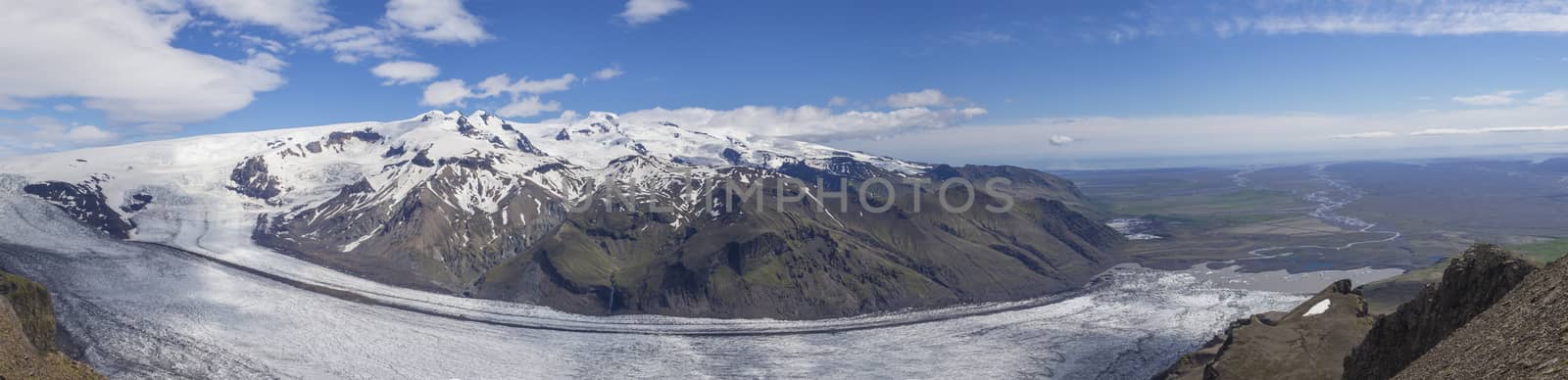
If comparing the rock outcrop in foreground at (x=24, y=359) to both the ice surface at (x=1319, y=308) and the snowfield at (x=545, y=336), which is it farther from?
the ice surface at (x=1319, y=308)

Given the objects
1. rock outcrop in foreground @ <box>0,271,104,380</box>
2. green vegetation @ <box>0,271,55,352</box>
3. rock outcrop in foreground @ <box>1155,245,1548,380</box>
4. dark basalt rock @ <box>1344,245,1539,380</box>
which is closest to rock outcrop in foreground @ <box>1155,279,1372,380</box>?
rock outcrop in foreground @ <box>1155,245,1548,380</box>

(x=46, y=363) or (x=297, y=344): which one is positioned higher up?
(x=46, y=363)

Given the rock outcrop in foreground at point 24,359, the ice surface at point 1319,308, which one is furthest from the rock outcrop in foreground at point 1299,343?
the rock outcrop in foreground at point 24,359

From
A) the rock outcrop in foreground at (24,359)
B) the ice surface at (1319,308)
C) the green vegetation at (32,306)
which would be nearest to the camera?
the rock outcrop in foreground at (24,359)

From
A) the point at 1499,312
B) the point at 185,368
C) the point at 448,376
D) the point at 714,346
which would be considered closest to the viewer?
the point at 1499,312

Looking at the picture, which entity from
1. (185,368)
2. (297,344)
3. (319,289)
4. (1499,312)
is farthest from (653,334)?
(1499,312)

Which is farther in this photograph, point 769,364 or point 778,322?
point 778,322

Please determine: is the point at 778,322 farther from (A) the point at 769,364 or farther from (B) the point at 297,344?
(B) the point at 297,344

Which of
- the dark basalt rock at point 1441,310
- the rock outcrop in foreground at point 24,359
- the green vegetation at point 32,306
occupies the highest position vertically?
the dark basalt rock at point 1441,310

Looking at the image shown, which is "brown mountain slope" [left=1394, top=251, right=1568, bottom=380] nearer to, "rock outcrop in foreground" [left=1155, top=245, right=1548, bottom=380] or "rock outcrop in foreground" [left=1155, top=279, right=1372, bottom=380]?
"rock outcrop in foreground" [left=1155, top=245, right=1548, bottom=380]
